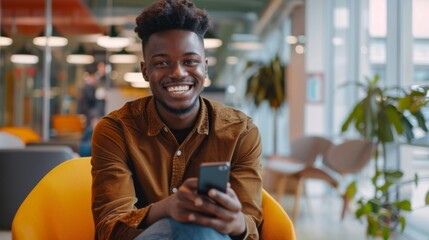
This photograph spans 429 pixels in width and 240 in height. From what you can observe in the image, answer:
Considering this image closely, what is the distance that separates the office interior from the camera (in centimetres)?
524

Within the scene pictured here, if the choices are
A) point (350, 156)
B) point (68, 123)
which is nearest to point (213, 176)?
point (350, 156)

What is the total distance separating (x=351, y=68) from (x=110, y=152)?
6416 millimetres

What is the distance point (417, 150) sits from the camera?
5.16 metres

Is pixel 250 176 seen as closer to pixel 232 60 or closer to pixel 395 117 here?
pixel 395 117

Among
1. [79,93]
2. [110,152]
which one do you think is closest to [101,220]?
[110,152]

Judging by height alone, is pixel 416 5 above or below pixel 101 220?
above

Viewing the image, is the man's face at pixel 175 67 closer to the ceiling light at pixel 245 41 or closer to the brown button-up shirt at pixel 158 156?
the brown button-up shirt at pixel 158 156

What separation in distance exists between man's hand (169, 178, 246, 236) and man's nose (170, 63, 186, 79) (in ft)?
1.33

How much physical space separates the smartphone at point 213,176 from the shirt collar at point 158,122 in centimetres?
41

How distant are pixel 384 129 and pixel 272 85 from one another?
14.1ft

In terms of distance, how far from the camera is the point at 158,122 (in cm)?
167

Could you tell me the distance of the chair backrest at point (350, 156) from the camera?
5.53 meters

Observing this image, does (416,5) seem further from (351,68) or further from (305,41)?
(305,41)

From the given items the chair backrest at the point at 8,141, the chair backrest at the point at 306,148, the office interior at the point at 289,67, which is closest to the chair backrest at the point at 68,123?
the office interior at the point at 289,67
